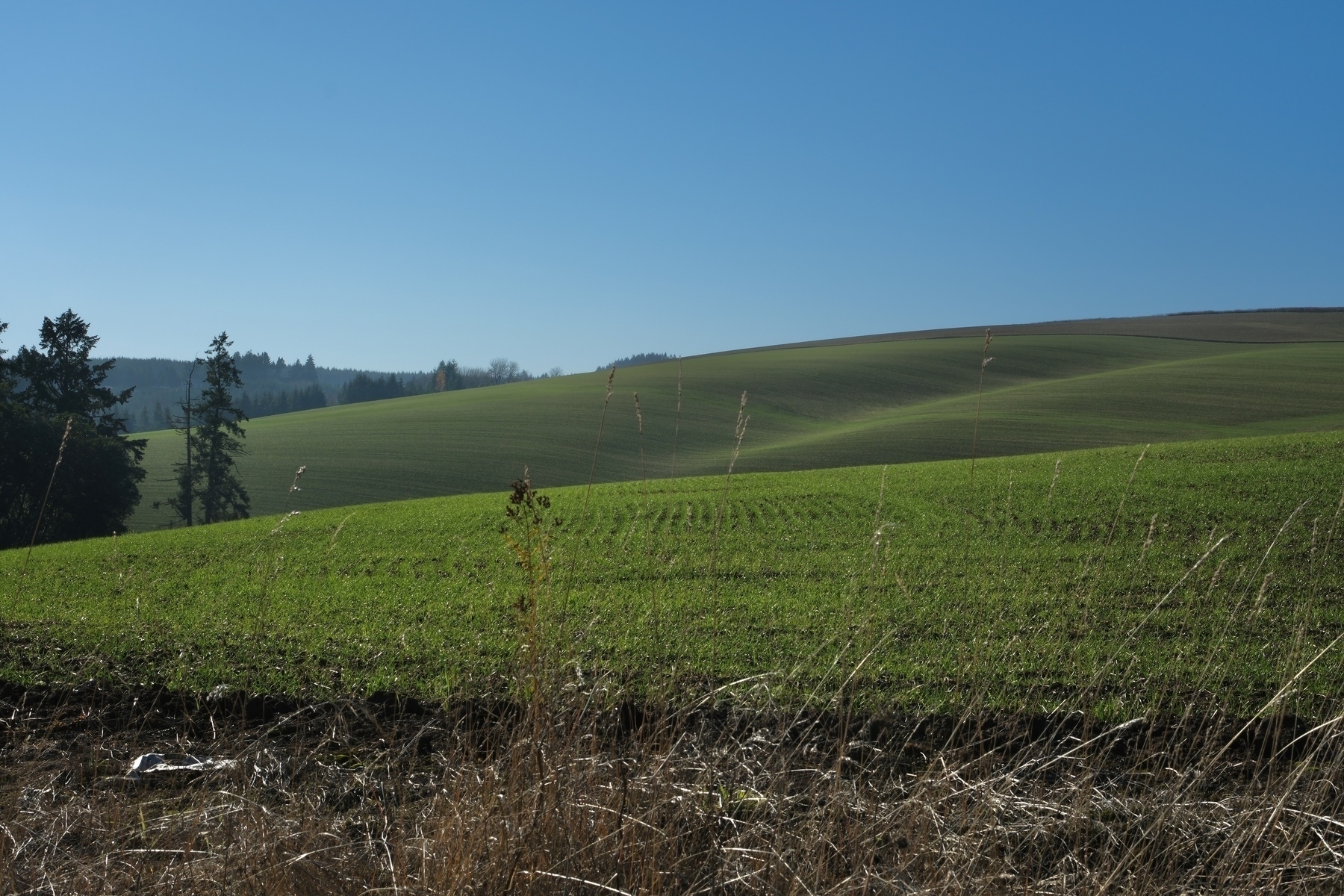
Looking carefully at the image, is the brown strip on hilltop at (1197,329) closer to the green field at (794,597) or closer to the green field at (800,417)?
the green field at (800,417)

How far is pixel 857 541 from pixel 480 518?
6915 mm

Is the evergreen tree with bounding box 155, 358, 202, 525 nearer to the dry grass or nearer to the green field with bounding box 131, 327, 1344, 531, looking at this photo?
the green field with bounding box 131, 327, 1344, 531

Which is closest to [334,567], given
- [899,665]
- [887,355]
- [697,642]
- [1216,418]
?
[697,642]

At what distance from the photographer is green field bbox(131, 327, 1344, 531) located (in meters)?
37.2

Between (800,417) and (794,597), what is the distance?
4155 cm

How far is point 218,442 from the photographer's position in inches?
1682

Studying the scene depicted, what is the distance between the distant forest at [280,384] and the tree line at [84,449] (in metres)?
23.2

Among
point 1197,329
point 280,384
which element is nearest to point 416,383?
point 280,384

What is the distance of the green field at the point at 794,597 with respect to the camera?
606 cm

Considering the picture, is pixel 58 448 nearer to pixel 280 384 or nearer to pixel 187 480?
pixel 187 480

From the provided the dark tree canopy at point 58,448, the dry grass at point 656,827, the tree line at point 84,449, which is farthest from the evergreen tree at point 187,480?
the dry grass at point 656,827

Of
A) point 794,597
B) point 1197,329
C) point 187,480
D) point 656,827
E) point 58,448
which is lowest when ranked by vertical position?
point 187,480

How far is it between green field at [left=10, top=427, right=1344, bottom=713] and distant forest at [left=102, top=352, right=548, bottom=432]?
5947 centimetres

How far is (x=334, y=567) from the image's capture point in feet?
37.8
